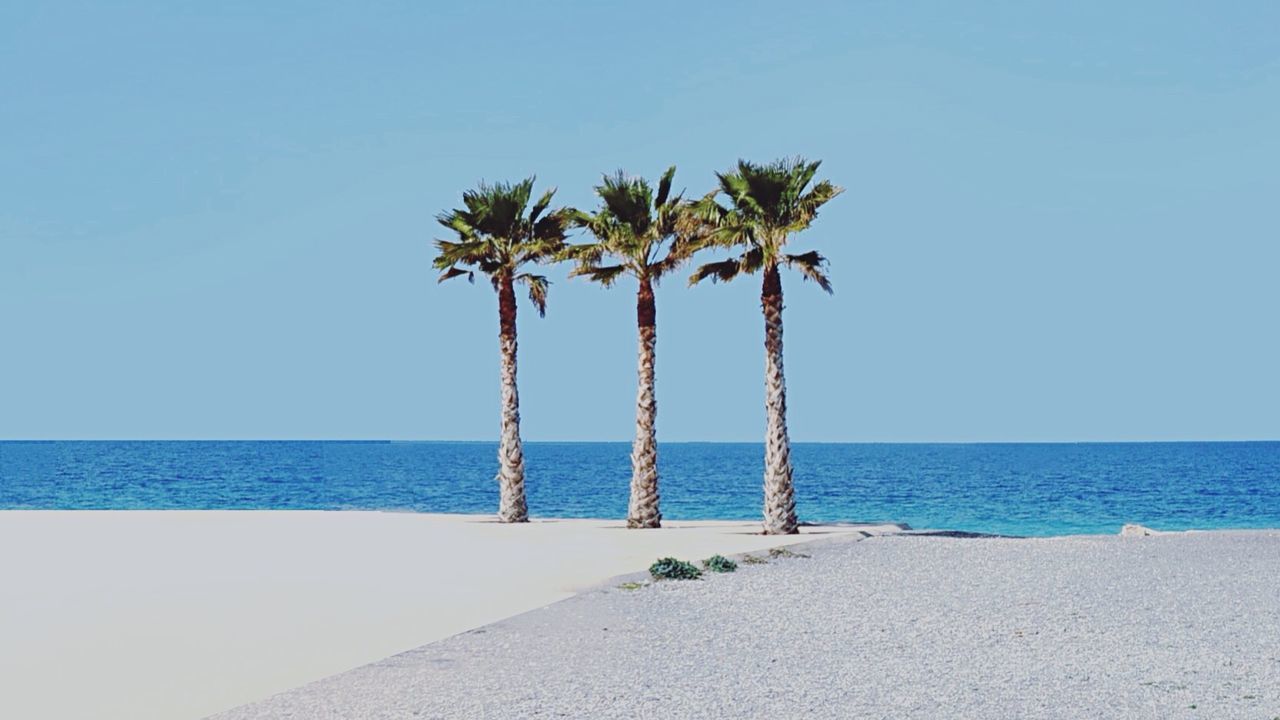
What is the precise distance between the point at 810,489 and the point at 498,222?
204 feet

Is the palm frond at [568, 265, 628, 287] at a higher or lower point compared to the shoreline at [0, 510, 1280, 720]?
higher

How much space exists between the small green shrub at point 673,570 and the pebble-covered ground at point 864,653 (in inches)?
12.6

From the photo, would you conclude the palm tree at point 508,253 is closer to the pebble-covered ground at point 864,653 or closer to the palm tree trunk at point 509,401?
the palm tree trunk at point 509,401

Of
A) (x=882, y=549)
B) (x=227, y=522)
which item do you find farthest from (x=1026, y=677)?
(x=227, y=522)

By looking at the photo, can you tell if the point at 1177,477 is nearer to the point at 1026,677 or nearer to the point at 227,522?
the point at 227,522

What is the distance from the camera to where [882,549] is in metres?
28.0

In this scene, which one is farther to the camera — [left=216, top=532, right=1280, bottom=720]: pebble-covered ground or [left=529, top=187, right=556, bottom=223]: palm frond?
[left=529, top=187, right=556, bottom=223]: palm frond

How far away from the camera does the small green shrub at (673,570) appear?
22.3m

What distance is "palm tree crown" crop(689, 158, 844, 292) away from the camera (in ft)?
99.5

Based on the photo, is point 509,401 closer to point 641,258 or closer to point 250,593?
point 641,258

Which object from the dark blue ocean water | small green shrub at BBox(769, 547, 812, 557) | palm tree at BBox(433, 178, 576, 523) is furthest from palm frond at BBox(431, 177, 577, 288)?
the dark blue ocean water

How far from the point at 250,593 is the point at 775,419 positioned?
49.6ft

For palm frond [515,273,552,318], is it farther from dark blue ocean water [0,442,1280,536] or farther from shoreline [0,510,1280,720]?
dark blue ocean water [0,442,1280,536]

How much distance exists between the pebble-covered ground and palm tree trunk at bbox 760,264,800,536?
264 inches
